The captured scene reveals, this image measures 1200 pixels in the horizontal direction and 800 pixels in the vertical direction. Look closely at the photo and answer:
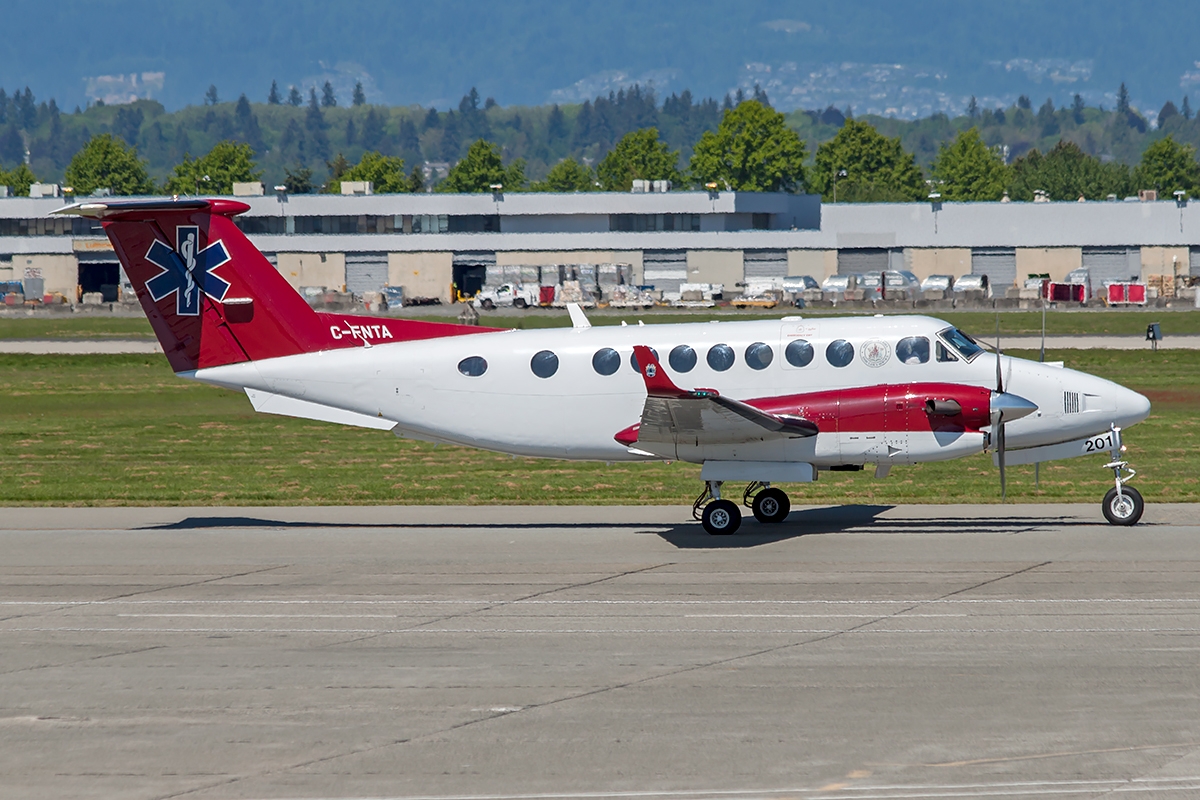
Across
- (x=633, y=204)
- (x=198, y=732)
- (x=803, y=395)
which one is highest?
(x=633, y=204)

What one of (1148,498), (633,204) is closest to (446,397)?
(1148,498)

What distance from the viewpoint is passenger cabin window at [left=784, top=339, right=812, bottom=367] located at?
20.2 m

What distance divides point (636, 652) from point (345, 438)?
2189cm

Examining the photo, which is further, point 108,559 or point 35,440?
point 35,440

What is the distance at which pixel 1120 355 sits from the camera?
172 feet

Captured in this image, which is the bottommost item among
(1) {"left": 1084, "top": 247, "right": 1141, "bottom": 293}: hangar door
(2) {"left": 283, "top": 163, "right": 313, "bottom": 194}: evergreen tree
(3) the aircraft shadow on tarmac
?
(3) the aircraft shadow on tarmac

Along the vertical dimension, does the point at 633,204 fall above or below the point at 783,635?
→ above

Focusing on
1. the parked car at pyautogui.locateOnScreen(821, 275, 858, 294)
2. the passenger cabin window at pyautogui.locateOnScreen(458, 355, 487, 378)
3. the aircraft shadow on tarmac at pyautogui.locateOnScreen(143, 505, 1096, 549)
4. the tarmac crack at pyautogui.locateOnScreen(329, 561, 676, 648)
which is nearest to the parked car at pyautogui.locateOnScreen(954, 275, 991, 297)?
the parked car at pyautogui.locateOnScreen(821, 275, 858, 294)

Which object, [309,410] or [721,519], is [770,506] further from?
[309,410]

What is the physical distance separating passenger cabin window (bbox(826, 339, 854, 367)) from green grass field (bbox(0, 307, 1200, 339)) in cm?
4545

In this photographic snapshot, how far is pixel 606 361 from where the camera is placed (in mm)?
20609

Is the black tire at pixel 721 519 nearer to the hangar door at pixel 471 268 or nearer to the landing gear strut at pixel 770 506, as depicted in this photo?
the landing gear strut at pixel 770 506

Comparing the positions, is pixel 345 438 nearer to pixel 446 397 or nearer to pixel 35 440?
pixel 35 440

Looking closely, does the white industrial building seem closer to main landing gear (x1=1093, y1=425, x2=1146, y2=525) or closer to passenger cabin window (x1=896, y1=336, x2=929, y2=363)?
passenger cabin window (x1=896, y1=336, x2=929, y2=363)
